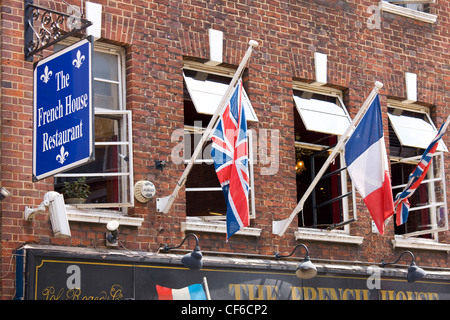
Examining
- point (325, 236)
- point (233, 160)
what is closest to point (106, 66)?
point (233, 160)

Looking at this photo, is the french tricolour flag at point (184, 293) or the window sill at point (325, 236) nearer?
the french tricolour flag at point (184, 293)

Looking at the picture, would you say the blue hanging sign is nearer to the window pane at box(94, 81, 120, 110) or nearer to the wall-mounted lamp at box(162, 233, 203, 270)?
the window pane at box(94, 81, 120, 110)

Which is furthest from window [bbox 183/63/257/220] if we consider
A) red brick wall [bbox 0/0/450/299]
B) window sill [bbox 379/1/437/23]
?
window sill [bbox 379/1/437/23]

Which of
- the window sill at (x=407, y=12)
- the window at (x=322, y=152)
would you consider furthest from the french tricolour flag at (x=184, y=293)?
the window sill at (x=407, y=12)

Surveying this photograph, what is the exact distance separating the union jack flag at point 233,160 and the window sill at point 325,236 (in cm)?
217

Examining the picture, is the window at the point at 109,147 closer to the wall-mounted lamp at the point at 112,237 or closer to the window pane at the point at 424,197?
the wall-mounted lamp at the point at 112,237

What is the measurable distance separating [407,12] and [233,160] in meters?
5.43

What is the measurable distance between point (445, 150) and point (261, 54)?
3.41 meters

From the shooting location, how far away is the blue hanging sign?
32.3 feet

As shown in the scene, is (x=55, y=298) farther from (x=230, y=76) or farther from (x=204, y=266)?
(x=230, y=76)

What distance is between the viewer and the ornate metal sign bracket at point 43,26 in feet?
34.8

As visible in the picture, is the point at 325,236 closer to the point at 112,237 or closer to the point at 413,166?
the point at 413,166

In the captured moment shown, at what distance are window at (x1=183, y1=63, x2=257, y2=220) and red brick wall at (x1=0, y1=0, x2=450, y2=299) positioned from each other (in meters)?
0.28

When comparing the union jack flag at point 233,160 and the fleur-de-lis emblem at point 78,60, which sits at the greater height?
the fleur-de-lis emblem at point 78,60
